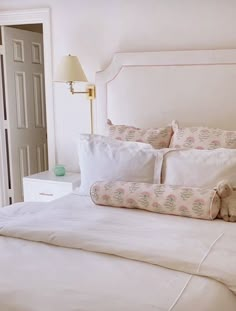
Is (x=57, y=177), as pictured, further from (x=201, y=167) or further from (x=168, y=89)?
(x=201, y=167)

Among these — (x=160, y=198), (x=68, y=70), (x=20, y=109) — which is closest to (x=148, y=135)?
(x=160, y=198)

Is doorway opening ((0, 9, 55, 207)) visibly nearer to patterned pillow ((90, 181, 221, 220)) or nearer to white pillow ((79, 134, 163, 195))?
white pillow ((79, 134, 163, 195))

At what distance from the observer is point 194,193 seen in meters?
2.22

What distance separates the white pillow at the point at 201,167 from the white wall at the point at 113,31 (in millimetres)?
941

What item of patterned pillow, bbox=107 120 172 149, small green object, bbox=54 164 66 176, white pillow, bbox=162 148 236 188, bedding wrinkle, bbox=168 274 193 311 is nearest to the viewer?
bedding wrinkle, bbox=168 274 193 311

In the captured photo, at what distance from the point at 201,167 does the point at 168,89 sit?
0.89m

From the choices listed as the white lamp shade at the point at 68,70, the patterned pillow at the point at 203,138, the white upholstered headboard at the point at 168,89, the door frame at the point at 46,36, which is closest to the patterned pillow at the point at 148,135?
the patterned pillow at the point at 203,138

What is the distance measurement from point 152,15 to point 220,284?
2.20 metres

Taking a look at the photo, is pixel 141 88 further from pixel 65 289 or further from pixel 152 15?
pixel 65 289

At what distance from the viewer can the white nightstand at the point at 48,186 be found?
3238mm

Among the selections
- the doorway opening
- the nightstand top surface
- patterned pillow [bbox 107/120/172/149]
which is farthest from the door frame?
patterned pillow [bbox 107/120/172/149]

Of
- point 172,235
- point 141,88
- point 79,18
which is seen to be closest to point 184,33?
point 141,88

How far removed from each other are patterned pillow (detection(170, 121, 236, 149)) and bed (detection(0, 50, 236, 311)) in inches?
13.6

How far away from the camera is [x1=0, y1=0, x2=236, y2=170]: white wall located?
2.92 metres
